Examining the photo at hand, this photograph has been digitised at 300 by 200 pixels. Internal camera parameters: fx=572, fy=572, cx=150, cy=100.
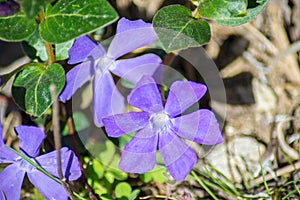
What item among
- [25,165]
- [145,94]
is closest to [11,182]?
[25,165]

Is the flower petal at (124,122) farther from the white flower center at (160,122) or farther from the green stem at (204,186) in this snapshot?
the green stem at (204,186)

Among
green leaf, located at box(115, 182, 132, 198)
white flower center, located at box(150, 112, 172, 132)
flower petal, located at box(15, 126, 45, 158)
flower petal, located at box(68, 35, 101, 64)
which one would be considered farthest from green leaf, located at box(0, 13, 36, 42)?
green leaf, located at box(115, 182, 132, 198)

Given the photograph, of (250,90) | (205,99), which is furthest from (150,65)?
(250,90)

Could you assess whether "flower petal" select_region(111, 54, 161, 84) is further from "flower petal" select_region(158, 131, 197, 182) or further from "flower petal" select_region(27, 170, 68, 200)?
"flower petal" select_region(27, 170, 68, 200)

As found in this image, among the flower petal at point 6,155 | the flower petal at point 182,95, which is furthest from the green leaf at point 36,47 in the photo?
the flower petal at point 182,95

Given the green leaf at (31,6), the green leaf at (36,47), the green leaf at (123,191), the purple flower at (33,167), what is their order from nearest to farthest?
the green leaf at (31,6) → the purple flower at (33,167) → the green leaf at (36,47) → the green leaf at (123,191)

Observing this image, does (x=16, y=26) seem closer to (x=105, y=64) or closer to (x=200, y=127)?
(x=105, y=64)
